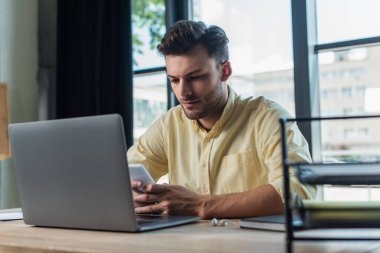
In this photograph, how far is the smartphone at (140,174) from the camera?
1.37m

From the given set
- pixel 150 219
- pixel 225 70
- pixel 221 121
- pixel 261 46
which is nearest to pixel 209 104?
pixel 221 121

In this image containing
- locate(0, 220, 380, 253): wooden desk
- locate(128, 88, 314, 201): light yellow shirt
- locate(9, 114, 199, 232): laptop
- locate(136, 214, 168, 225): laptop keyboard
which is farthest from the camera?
locate(128, 88, 314, 201): light yellow shirt

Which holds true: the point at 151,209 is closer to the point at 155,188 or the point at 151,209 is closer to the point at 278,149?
the point at 155,188

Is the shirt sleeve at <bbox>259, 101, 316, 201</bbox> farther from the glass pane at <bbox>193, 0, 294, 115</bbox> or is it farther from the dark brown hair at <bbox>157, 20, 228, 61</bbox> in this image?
the glass pane at <bbox>193, 0, 294, 115</bbox>

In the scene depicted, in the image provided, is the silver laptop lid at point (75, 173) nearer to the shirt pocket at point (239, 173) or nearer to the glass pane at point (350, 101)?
the shirt pocket at point (239, 173)

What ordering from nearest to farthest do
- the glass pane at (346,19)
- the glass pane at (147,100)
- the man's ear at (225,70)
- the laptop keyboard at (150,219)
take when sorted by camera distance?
1. the laptop keyboard at (150,219)
2. the man's ear at (225,70)
3. the glass pane at (346,19)
4. the glass pane at (147,100)

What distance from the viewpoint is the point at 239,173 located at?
189 centimetres

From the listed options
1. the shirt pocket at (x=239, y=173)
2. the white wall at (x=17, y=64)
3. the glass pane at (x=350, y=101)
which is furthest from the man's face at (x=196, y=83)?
the white wall at (x=17, y=64)

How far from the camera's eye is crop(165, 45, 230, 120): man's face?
193 cm

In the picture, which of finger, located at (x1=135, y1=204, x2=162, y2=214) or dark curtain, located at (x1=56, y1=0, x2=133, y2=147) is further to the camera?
dark curtain, located at (x1=56, y1=0, x2=133, y2=147)

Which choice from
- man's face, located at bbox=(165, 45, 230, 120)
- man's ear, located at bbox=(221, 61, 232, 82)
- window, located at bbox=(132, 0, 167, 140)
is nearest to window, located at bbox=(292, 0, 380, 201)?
man's ear, located at bbox=(221, 61, 232, 82)

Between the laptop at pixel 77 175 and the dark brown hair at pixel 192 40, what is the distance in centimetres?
76

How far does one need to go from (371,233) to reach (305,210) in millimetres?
336

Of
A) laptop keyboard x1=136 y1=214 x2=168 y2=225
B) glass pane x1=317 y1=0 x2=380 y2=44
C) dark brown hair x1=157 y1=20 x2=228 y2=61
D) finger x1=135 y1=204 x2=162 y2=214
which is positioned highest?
glass pane x1=317 y1=0 x2=380 y2=44
